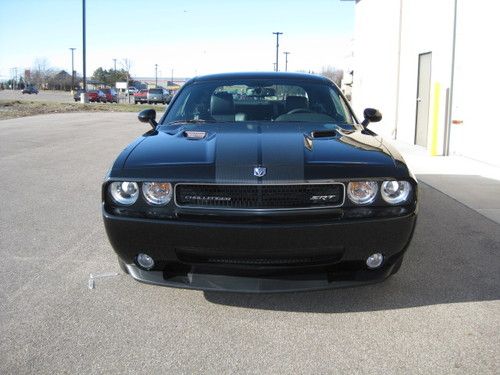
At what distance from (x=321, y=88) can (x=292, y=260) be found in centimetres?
236

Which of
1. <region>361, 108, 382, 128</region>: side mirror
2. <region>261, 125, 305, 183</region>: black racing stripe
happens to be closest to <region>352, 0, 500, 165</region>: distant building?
<region>361, 108, 382, 128</region>: side mirror

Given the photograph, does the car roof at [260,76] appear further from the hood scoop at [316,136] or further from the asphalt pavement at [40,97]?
the asphalt pavement at [40,97]

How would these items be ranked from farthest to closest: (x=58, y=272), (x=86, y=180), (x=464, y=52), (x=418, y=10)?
(x=418, y=10) < (x=464, y=52) < (x=86, y=180) < (x=58, y=272)

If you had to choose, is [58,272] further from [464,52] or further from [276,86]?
[464,52]

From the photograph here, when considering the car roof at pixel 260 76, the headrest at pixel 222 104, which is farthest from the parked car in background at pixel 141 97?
the headrest at pixel 222 104

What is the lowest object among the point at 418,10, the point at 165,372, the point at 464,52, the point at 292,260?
the point at 165,372

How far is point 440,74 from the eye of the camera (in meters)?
12.0

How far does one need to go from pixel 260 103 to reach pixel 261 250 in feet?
6.68

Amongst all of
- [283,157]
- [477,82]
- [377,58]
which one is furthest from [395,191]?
[377,58]

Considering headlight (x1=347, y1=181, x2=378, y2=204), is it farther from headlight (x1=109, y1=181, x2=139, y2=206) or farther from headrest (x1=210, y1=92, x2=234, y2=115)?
headrest (x1=210, y1=92, x2=234, y2=115)

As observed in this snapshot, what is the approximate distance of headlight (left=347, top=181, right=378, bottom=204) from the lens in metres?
3.18

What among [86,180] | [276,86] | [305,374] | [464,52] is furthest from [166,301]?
[464,52]

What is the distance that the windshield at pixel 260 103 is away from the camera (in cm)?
465

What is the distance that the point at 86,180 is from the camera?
26.9 ft
